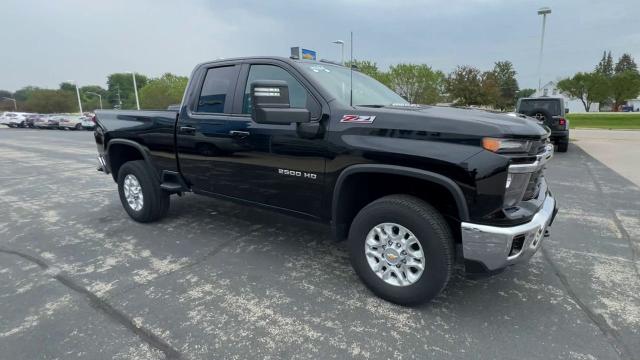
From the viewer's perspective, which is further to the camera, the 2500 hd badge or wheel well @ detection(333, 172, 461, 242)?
the 2500 hd badge

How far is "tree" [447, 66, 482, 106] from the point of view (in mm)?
30266

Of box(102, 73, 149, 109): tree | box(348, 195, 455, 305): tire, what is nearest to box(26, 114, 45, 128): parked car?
box(348, 195, 455, 305): tire

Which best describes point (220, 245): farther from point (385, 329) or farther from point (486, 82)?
point (486, 82)

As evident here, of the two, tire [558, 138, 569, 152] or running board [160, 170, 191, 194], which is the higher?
running board [160, 170, 191, 194]

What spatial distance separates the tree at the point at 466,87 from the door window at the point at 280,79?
2896cm

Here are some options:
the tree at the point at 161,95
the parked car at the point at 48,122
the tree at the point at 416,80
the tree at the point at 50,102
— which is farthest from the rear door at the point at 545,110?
the tree at the point at 50,102

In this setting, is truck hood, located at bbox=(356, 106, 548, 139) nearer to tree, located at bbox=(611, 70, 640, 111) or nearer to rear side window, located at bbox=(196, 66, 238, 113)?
rear side window, located at bbox=(196, 66, 238, 113)

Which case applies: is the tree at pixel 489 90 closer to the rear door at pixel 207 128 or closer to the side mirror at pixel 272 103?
the rear door at pixel 207 128

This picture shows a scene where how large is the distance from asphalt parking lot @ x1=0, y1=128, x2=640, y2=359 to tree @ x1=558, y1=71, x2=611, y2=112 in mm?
59049

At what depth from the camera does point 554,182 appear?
24.6ft

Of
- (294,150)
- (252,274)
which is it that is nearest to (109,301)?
(252,274)

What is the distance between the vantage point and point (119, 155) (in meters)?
5.24

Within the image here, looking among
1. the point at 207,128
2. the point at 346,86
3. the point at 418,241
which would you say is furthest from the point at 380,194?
the point at 207,128

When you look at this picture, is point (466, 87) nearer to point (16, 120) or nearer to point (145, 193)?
point (145, 193)
